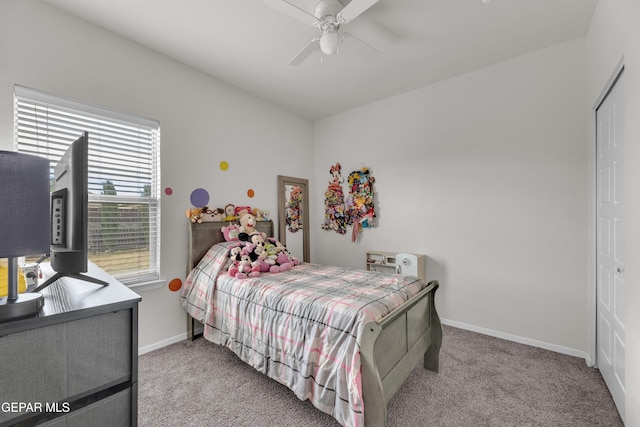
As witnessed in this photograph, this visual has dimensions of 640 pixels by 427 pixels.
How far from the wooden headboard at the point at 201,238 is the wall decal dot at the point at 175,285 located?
14cm

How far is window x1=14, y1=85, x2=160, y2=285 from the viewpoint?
2.05 meters

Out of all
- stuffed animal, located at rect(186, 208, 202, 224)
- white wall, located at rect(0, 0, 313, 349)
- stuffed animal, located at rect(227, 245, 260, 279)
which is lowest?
stuffed animal, located at rect(227, 245, 260, 279)

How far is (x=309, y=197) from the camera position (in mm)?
4387

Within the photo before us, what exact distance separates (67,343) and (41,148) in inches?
76.7

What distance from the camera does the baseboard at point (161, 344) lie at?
2501 millimetres

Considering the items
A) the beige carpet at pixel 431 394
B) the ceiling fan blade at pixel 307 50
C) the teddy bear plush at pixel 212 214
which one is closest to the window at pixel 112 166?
the teddy bear plush at pixel 212 214

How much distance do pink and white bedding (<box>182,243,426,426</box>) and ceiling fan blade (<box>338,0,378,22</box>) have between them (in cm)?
185

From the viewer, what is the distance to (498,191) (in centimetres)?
288

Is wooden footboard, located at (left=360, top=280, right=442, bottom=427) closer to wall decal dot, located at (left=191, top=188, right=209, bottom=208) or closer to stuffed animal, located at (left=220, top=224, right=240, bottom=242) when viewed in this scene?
stuffed animal, located at (left=220, top=224, right=240, bottom=242)

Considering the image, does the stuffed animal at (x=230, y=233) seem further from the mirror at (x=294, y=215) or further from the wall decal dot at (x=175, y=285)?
the mirror at (x=294, y=215)

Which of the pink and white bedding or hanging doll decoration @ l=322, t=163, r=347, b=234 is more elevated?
hanging doll decoration @ l=322, t=163, r=347, b=234

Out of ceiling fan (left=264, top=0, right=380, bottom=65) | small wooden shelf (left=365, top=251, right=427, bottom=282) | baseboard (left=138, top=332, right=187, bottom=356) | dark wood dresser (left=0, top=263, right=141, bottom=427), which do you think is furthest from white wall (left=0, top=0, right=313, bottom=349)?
dark wood dresser (left=0, top=263, right=141, bottom=427)

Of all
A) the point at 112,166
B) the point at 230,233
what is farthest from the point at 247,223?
the point at 112,166
